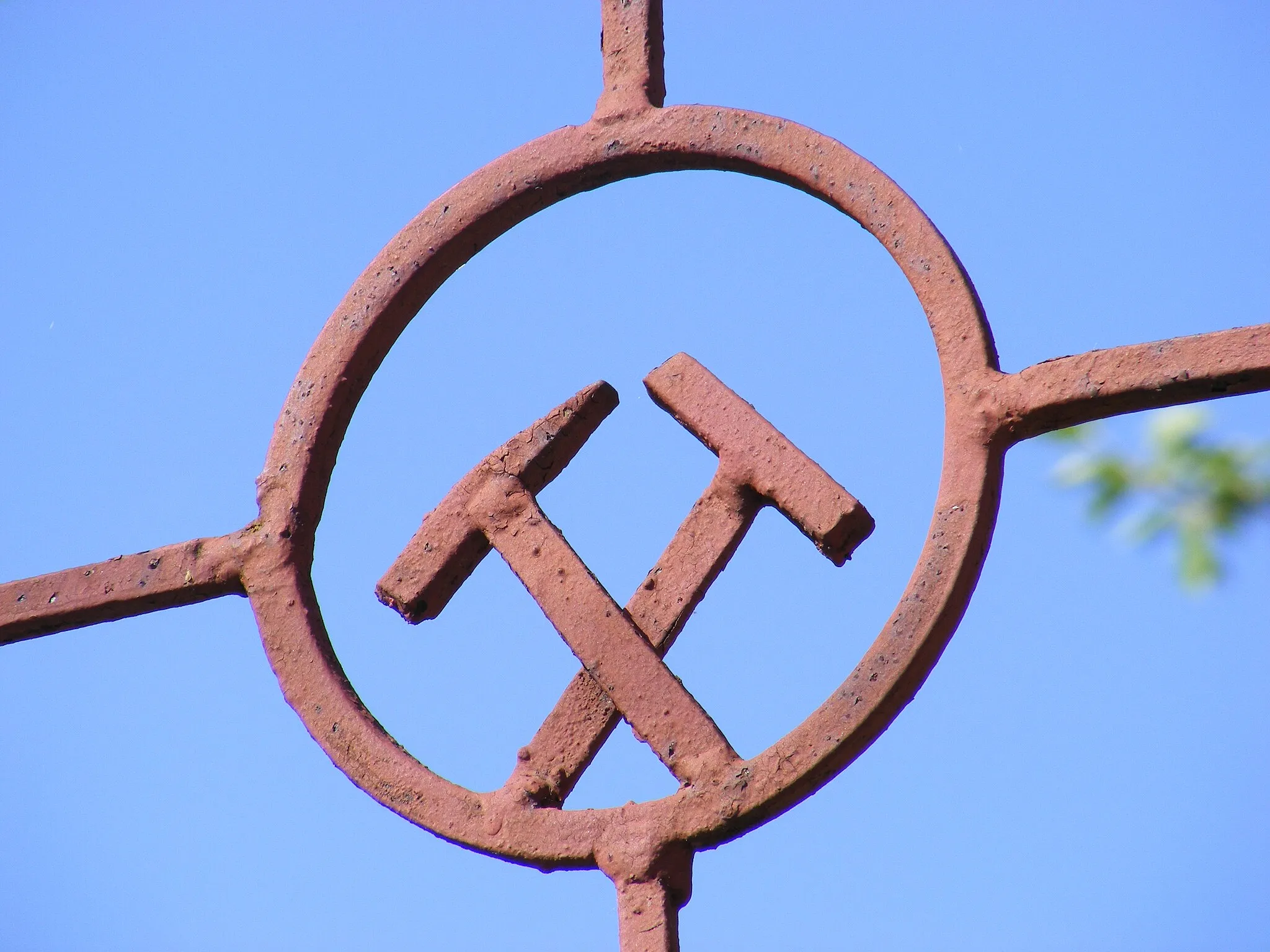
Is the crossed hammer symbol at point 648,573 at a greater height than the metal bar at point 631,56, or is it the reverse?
the metal bar at point 631,56

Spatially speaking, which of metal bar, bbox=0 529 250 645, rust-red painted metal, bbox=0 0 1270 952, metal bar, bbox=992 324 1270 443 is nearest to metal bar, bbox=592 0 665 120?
rust-red painted metal, bbox=0 0 1270 952

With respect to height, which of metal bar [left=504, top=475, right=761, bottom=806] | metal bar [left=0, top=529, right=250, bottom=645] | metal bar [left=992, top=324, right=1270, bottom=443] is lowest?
metal bar [left=992, top=324, right=1270, bottom=443]

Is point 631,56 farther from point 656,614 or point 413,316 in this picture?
point 656,614

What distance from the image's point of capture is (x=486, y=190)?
2752 millimetres

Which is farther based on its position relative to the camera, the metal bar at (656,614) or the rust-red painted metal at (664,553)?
the metal bar at (656,614)

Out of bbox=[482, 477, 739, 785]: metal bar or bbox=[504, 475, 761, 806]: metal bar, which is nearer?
bbox=[482, 477, 739, 785]: metal bar

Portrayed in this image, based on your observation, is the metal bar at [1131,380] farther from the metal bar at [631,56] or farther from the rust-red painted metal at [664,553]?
the metal bar at [631,56]

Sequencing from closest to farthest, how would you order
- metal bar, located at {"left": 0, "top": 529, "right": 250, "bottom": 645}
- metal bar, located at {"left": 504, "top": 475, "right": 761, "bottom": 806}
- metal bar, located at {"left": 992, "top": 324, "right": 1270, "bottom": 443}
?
1. metal bar, located at {"left": 992, "top": 324, "right": 1270, "bottom": 443}
2. metal bar, located at {"left": 504, "top": 475, "right": 761, "bottom": 806}
3. metal bar, located at {"left": 0, "top": 529, "right": 250, "bottom": 645}

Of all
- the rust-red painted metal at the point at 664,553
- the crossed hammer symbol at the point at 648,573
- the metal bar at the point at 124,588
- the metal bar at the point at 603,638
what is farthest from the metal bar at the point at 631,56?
the metal bar at the point at 124,588

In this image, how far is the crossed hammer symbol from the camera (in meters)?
2.37

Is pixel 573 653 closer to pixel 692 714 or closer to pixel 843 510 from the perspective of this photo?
pixel 692 714

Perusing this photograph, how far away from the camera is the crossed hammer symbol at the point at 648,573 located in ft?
7.77

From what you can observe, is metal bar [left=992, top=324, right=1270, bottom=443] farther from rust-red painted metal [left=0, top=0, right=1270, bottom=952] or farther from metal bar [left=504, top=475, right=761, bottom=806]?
metal bar [left=504, top=475, right=761, bottom=806]

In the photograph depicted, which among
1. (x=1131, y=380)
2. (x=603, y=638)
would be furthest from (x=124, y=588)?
(x=1131, y=380)
